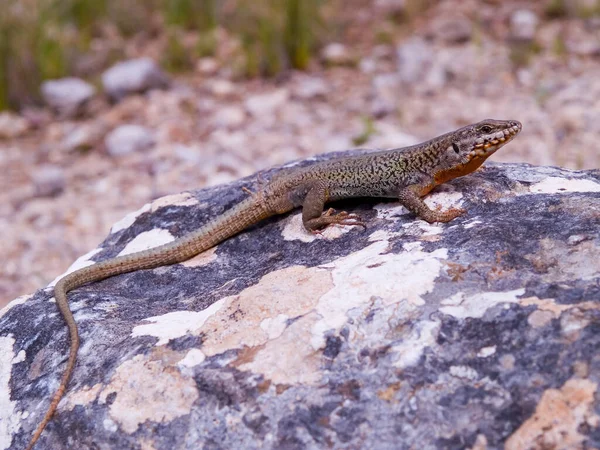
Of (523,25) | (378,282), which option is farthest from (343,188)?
(523,25)

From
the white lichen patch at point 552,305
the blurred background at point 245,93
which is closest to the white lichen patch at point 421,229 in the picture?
the white lichen patch at point 552,305

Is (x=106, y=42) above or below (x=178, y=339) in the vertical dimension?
above

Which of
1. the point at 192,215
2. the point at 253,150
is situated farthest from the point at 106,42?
the point at 192,215

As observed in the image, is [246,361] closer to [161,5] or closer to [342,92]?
[342,92]

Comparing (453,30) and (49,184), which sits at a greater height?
(453,30)

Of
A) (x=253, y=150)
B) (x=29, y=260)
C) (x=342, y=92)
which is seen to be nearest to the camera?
(x=29, y=260)

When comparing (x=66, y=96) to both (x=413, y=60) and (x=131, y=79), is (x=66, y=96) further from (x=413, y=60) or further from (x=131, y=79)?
(x=413, y=60)
